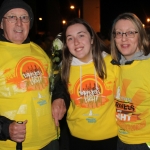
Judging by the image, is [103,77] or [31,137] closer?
[31,137]

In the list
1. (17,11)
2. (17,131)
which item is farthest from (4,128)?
(17,11)

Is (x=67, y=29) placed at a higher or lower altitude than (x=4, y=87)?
higher

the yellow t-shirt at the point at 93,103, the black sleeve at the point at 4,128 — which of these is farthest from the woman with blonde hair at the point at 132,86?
the black sleeve at the point at 4,128

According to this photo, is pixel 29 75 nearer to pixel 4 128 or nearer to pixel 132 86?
pixel 4 128

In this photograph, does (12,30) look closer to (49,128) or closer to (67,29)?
(67,29)

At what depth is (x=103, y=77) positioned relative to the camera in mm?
3021

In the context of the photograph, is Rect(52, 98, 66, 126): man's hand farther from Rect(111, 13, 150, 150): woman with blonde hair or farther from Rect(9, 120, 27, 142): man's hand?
Rect(111, 13, 150, 150): woman with blonde hair

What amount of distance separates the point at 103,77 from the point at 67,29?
765mm

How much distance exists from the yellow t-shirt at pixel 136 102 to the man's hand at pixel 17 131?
3.50 feet

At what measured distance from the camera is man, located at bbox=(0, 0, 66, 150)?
2.62 m

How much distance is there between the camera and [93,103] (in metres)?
2.99

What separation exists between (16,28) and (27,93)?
2.37 feet

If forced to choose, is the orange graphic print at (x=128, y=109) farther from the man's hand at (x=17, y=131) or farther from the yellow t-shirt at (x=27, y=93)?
the man's hand at (x=17, y=131)

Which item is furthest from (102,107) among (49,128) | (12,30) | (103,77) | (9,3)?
(9,3)
